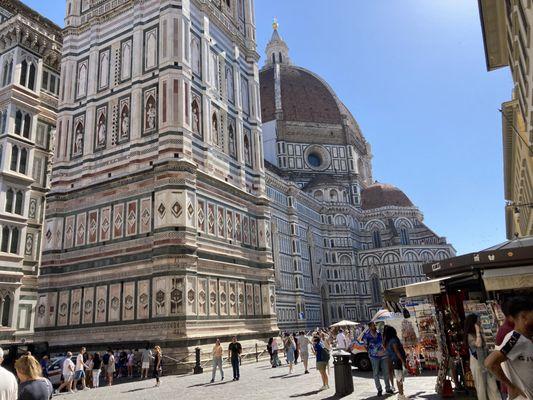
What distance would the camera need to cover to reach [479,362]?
730cm

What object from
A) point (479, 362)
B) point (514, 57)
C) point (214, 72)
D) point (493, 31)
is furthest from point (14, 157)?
point (479, 362)

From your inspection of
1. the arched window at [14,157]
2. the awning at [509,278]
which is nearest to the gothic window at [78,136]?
the arched window at [14,157]

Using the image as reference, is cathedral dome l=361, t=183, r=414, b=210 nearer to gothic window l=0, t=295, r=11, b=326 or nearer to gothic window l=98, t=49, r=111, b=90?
gothic window l=98, t=49, r=111, b=90

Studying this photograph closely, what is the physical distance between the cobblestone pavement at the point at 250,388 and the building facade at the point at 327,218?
4032 cm

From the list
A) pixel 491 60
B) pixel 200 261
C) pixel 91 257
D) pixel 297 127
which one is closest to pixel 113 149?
pixel 91 257

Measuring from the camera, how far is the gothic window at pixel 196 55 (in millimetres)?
23961

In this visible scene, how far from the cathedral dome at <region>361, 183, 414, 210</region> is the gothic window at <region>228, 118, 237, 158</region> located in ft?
196

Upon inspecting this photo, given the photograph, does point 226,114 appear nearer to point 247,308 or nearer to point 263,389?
point 247,308

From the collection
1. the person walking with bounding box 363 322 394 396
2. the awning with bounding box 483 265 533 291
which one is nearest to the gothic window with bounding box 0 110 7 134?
the person walking with bounding box 363 322 394 396

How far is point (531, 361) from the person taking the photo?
3.97 meters

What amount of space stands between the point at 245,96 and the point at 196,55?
5672 mm

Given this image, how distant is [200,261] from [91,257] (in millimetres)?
5661

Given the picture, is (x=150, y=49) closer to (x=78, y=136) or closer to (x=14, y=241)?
(x=78, y=136)

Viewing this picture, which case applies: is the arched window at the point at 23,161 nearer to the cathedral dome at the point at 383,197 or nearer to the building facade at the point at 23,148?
the building facade at the point at 23,148
